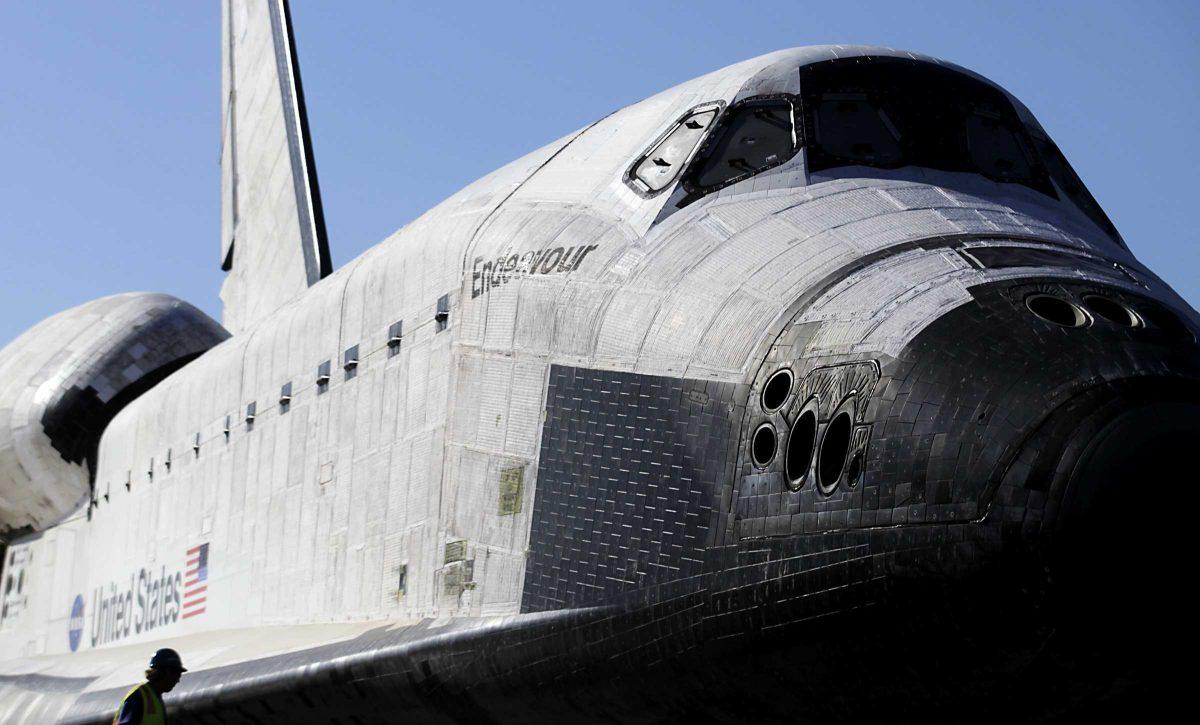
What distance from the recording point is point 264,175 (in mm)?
11586

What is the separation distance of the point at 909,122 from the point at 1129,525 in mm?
2362

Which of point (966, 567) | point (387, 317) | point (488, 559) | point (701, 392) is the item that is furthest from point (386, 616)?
point (966, 567)

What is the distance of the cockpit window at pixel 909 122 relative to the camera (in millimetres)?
4730

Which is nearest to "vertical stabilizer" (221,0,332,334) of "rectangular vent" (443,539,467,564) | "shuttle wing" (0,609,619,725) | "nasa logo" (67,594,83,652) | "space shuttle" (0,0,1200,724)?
"nasa logo" (67,594,83,652)

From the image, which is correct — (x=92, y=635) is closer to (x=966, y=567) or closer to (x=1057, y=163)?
(x=1057, y=163)

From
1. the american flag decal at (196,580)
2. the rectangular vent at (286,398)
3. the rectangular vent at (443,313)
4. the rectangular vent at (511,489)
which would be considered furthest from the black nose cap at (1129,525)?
the american flag decal at (196,580)

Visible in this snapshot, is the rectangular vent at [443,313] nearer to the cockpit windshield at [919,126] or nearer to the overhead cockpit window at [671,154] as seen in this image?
the overhead cockpit window at [671,154]

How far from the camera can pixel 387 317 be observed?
19.0ft

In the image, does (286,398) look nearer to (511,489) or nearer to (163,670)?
(511,489)

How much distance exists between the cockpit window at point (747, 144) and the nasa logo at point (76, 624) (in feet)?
22.4

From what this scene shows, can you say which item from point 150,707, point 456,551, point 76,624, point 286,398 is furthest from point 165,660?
point 76,624

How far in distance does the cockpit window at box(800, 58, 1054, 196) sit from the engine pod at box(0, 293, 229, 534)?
23.7 ft

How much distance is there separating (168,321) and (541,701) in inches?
314

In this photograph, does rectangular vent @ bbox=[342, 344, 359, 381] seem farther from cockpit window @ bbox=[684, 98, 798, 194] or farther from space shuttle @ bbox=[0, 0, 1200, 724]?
cockpit window @ bbox=[684, 98, 798, 194]
